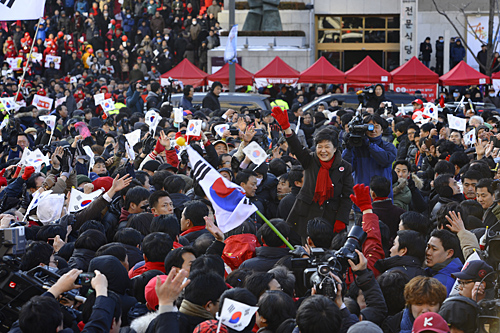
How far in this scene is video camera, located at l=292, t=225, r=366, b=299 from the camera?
167 inches

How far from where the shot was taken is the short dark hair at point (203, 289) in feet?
14.6

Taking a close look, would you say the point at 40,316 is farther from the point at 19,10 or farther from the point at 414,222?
the point at 19,10

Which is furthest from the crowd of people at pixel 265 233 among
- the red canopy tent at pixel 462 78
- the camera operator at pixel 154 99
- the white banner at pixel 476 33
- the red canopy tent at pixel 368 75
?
the white banner at pixel 476 33

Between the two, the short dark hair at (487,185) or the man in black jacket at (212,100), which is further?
the man in black jacket at (212,100)

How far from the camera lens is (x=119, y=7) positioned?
105 feet

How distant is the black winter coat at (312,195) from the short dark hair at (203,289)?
253cm

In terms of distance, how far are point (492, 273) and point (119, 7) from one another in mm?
29127

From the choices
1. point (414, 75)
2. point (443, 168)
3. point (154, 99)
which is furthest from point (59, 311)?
point (414, 75)

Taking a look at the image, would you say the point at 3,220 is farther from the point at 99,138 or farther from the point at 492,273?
the point at 99,138

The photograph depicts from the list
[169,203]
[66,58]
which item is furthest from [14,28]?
[169,203]

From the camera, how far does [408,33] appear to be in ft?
102

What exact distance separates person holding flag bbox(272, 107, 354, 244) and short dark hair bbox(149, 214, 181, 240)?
112cm

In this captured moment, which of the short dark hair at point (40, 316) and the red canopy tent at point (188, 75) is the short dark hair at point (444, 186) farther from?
the red canopy tent at point (188, 75)

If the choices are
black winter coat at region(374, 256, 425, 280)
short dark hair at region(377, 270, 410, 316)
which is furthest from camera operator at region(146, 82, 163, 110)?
short dark hair at region(377, 270, 410, 316)
